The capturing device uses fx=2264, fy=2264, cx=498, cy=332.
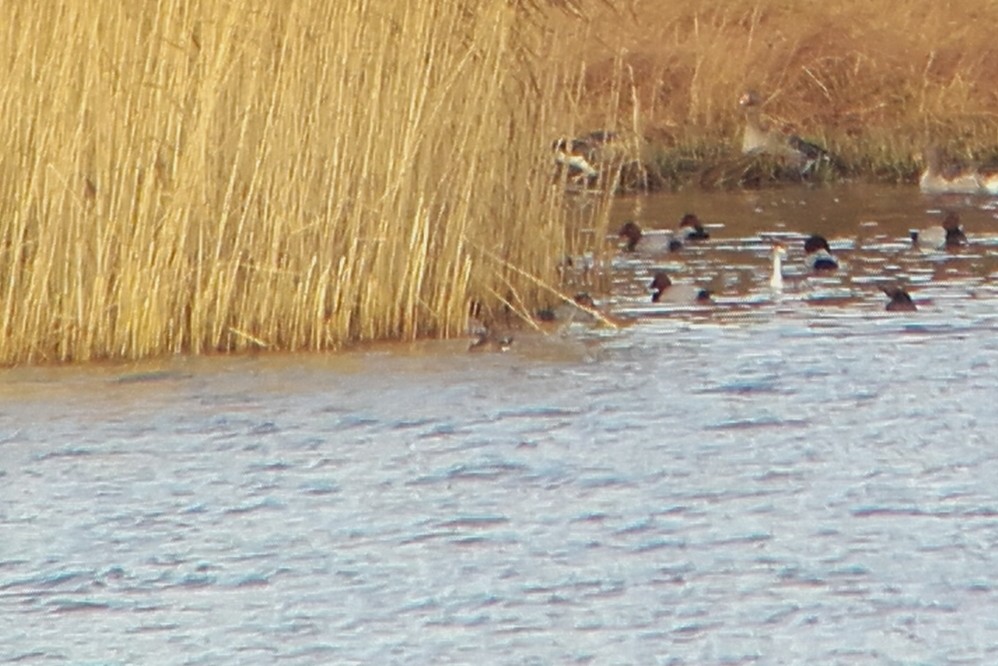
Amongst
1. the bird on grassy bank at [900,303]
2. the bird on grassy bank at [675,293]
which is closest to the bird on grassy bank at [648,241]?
the bird on grassy bank at [675,293]

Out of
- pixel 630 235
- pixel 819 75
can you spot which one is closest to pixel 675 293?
pixel 630 235

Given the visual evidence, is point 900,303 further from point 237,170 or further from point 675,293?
point 237,170

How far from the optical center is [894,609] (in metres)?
5.29

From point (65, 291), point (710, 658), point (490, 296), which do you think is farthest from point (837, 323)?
point (710, 658)

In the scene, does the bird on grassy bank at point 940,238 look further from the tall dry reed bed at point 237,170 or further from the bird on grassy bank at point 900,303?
the tall dry reed bed at point 237,170

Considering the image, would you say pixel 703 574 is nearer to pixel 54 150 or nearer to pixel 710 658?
pixel 710 658

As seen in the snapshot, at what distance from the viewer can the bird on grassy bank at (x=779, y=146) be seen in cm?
1673

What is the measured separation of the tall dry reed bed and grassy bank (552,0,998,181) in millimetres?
8298

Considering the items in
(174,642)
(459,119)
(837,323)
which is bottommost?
(174,642)

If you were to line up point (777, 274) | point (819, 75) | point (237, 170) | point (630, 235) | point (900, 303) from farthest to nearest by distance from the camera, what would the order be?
point (819, 75) → point (630, 235) → point (777, 274) → point (900, 303) → point (237, 170)

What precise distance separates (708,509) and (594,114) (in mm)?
11959

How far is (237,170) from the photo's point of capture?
831 cm

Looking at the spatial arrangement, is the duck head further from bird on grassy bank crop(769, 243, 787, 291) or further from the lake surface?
the lake surface

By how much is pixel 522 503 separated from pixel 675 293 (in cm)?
432
